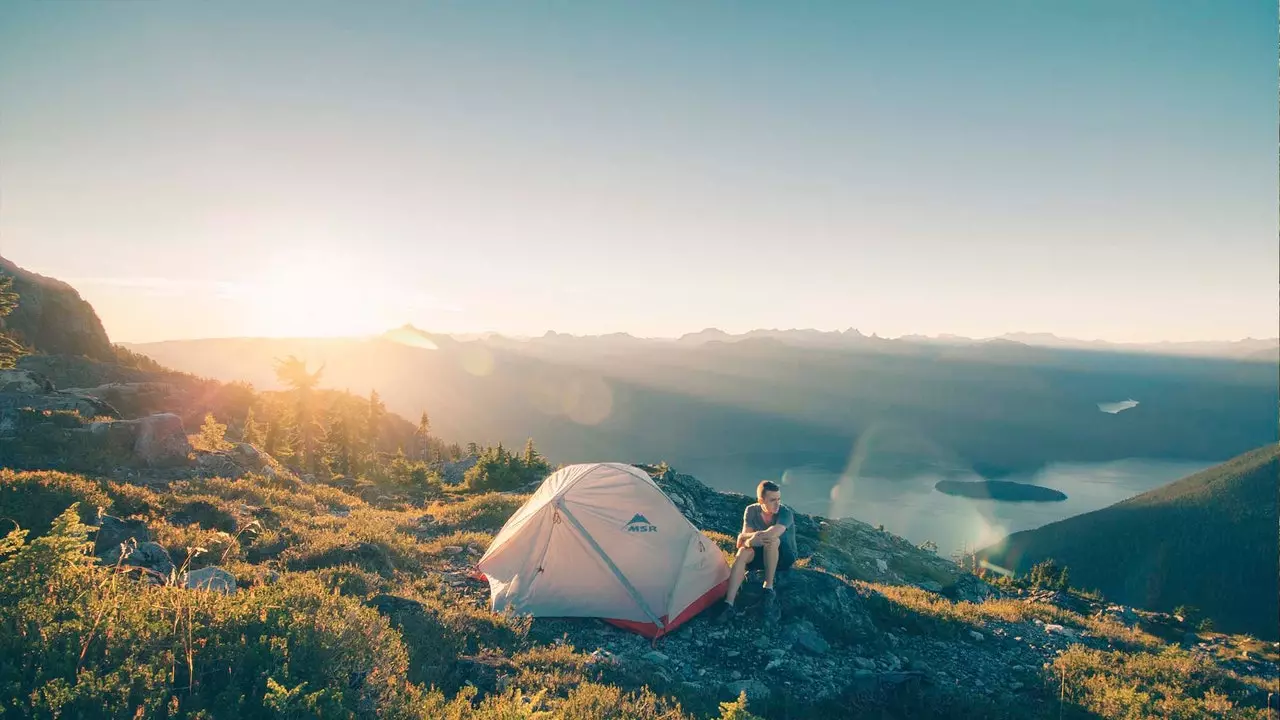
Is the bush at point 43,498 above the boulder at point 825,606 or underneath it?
above

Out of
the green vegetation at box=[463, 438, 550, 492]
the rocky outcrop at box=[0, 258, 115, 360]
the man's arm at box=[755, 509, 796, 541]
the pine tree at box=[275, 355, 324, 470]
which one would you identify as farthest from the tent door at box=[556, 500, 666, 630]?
the rocky outcrop at box=[0, 258, 115, 360]

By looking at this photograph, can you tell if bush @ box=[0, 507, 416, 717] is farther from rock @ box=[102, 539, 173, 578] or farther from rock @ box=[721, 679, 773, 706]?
rock @ box=[721, 679, 773, 706]

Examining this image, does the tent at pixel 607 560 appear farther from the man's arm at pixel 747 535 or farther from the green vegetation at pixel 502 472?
the green vegetation at pixel 502 472

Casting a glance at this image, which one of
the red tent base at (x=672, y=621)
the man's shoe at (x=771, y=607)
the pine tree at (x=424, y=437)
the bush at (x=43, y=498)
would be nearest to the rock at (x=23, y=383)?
the bush at (x=43, y=498)

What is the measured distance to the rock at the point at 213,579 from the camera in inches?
325

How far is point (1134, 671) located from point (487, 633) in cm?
1202

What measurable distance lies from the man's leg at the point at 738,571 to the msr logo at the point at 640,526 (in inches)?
69.0

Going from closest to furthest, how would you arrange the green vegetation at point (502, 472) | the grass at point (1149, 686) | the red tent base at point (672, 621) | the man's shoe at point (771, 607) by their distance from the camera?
the grass at point (1149, 686)
the red tent base at point (672, 621)
the man's shoe at point (771, 607)
the green vegetation at point (502, 472)

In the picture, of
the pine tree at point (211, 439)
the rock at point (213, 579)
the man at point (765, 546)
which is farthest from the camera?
the pine tree at point (211, 439)

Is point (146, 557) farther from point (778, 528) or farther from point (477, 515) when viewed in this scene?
point (778, 528)

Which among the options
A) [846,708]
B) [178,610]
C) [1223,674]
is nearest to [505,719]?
[178,610]

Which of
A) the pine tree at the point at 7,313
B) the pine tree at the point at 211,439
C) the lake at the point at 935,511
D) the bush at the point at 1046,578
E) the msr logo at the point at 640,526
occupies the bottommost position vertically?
the lake at the point at 935,511

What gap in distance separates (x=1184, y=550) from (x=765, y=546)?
590ft

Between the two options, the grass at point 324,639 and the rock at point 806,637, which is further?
the rock at point 806,637
